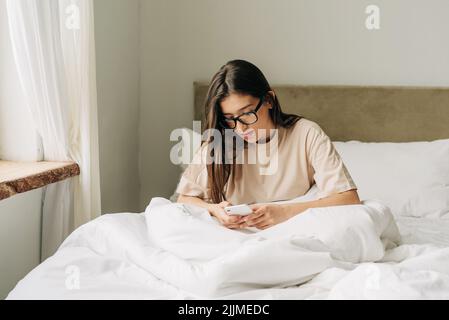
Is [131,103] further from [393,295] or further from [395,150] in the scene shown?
[393,295]

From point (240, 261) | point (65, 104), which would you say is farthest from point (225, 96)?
point (240, 261)

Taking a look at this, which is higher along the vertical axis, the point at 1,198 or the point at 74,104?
the point at 74,104

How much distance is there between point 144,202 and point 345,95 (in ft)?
3.91

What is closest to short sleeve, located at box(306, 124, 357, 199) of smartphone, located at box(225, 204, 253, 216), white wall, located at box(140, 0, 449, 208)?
smartphone, located at box(225, 204, 253, 216)

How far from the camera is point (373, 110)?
2678 millimetres

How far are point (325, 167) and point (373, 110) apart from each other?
41.3 inches

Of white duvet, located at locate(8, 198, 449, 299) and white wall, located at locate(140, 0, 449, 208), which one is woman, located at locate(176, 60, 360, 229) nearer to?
white duvet, located at locate(8, 198, 449, 299)

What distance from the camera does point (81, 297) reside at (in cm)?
115

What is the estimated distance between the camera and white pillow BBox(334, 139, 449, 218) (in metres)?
2.23

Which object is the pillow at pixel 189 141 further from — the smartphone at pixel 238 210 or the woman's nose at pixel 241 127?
the smartphone at pixel 238 210

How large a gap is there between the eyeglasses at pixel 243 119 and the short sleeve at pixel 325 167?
0.20m

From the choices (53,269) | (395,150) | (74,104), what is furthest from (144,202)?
(53,269)

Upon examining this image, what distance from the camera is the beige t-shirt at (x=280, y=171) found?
1.80 meters

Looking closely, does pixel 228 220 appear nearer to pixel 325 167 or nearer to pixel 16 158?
pixel 325 167
